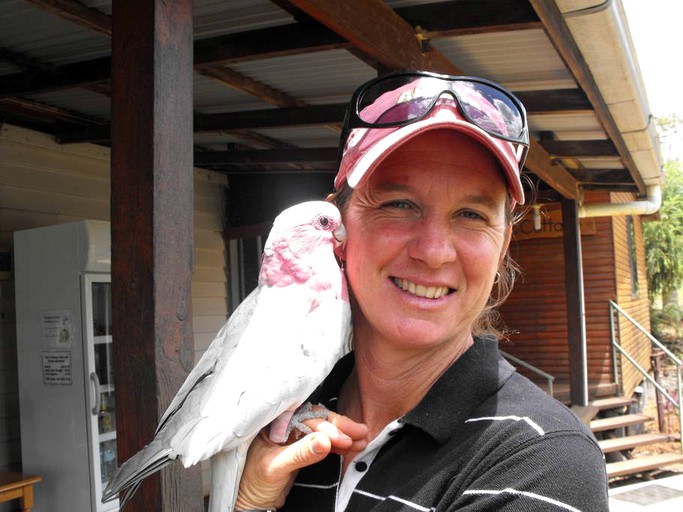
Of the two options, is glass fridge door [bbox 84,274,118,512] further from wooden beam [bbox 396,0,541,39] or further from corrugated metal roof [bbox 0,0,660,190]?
wooden beam [bbox 396,0,541,39]

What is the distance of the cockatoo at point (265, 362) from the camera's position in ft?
3.80

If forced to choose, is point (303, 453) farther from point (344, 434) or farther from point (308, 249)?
point (308, 249)

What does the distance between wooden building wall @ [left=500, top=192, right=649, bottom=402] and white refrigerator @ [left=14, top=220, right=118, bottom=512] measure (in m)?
6.06

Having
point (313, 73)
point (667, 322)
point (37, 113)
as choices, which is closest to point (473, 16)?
point (313, 73)

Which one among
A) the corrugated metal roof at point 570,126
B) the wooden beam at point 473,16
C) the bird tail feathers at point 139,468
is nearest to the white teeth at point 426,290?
the bird tail feathers at point 139,468

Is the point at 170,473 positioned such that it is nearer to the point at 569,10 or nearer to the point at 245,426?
the point at 245,426

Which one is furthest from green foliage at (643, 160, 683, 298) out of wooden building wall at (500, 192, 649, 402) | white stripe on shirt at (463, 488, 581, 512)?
white stripe on shirt at (463, 488, 581, 512)

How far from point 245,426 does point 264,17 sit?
2.50 metres

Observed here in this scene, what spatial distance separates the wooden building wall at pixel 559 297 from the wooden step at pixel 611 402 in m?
0.46

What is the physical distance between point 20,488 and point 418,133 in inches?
151

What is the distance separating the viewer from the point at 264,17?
312 centimetres

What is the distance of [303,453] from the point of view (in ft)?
3.70

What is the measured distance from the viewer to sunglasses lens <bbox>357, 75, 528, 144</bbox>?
1.19m

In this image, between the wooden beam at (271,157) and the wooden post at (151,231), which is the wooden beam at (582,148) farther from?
the wooden post at (151,231)
